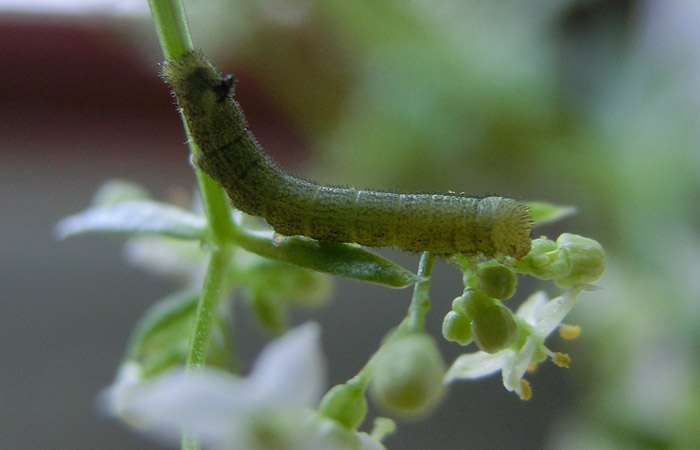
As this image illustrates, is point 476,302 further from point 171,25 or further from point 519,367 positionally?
point 171,25

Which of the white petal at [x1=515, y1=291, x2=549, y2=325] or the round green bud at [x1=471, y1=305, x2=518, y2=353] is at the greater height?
the white petal at [x1=515, y1=291, x2=549, y2=325]

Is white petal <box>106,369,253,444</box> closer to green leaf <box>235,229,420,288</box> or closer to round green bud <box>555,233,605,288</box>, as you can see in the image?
green leaf <box>235,229,420,288</box>

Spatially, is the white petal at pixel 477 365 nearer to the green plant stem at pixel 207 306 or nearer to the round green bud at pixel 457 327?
the round green bud at pixel 457 327

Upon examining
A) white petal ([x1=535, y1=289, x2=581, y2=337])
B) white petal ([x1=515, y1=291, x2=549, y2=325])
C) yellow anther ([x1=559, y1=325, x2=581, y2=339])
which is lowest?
white petal ([x1=535, y1=289, x2=581, y2=337])

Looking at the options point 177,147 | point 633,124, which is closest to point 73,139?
point 177,147

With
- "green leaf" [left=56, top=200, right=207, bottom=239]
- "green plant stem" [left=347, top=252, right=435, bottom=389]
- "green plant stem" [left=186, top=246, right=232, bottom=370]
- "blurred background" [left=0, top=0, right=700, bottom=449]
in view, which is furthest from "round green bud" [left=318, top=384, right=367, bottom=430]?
"blurred background" [left=0, top=0, right=700, bottom=449]

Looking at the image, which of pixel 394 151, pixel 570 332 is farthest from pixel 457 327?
pixel 394 151

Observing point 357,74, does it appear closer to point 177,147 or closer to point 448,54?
point 448,54

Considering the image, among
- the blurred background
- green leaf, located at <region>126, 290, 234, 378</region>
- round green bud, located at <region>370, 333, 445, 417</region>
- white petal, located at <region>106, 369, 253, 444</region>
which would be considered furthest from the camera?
the blurred background

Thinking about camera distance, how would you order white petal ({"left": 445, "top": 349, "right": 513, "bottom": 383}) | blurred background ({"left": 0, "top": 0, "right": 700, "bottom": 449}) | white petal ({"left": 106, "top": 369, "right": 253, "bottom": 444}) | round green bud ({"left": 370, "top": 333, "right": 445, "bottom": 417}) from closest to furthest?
white petal ({"left": 106, "top": 369, "right": 253, "bottom": 444}), round green bud ({"left": 370, "top": 333, "right": 445, "bottom": 417}), white petal ({"left": 445, "top": 349, "right": 513, "bottom": 383}), blurred background ({"left": 0, "top": 0, "right": 700, "bottom": 449})
